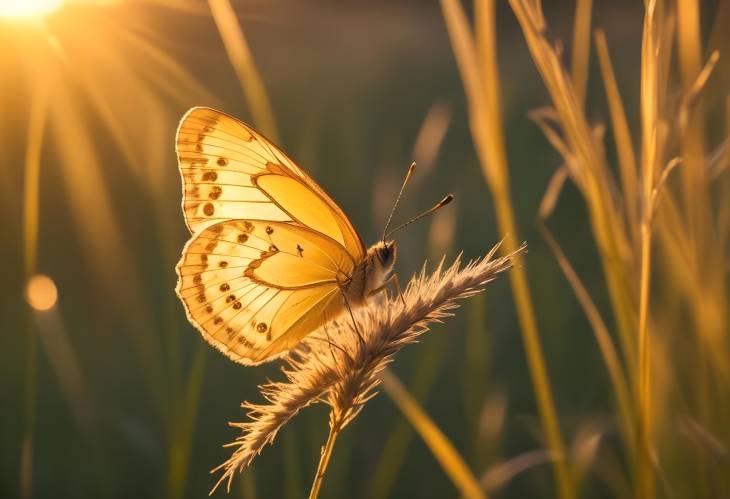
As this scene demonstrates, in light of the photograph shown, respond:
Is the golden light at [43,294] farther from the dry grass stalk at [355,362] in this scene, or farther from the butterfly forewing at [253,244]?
the dry grass stalk at [355,362]

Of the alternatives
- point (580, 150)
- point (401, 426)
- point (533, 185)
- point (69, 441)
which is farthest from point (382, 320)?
point (533, 185)

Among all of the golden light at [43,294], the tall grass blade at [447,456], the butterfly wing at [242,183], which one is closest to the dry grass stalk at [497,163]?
the tall grass blade at [447,456]

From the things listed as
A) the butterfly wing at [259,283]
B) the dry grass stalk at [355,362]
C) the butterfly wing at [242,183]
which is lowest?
the dry grass stalk at [355,362]

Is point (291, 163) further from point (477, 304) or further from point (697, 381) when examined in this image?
point (697, 381)

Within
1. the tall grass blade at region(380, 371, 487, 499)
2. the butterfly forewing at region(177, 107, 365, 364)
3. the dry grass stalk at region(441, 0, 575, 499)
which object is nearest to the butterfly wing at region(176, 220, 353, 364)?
the butterfly forewing at region(177, 107, 365, 364)

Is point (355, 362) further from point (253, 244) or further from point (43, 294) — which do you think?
point (43, 294)

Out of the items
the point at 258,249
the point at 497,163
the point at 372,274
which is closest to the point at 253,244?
the point at 258,249
